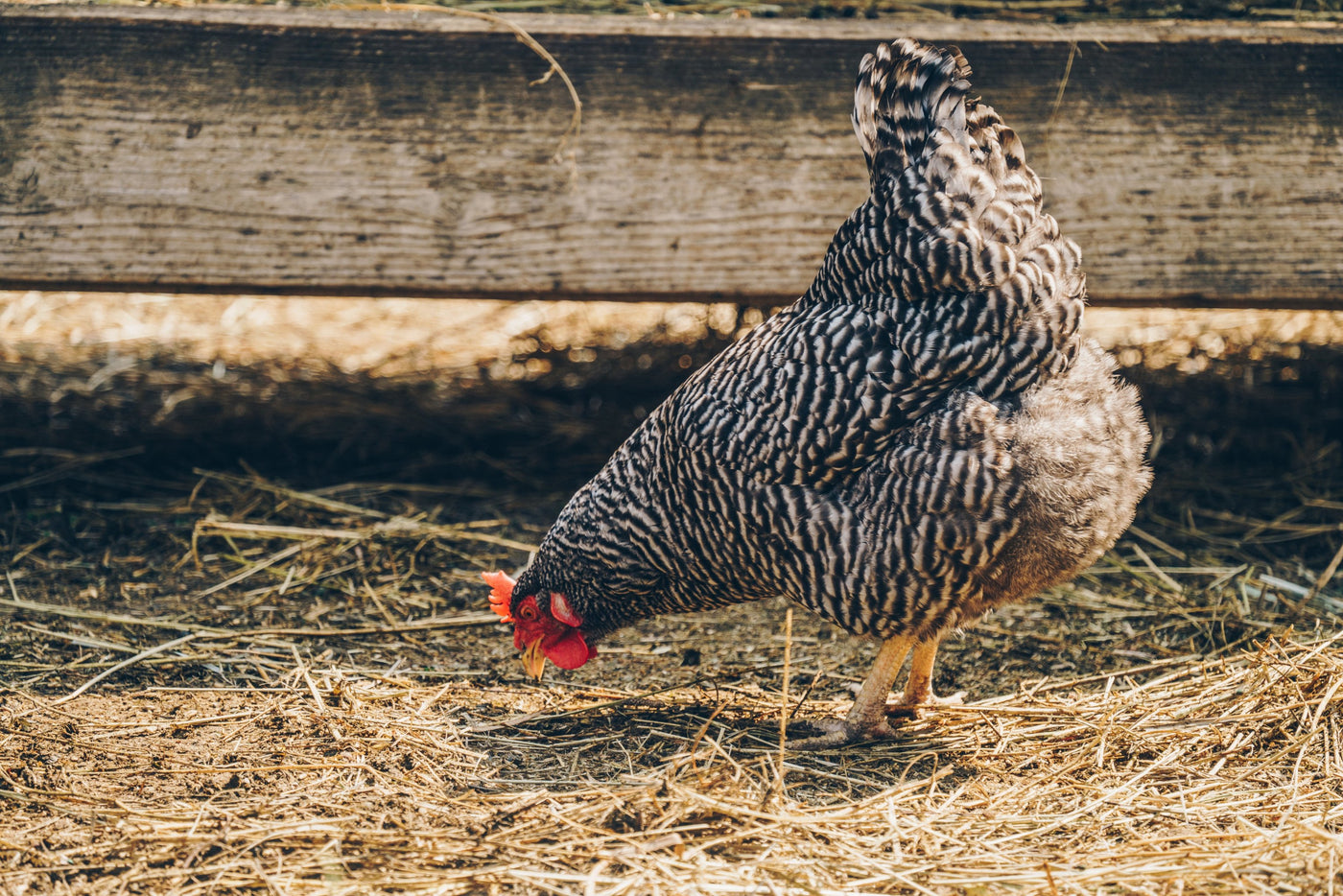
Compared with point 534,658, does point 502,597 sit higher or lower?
higher

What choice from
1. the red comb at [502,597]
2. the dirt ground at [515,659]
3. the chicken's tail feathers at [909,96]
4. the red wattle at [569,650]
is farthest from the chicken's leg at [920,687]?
the chicken's tail feathers at [909,96]

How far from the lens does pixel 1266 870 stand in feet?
5.57

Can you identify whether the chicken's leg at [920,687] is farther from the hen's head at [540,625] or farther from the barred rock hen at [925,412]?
the hen's head at [540,625]

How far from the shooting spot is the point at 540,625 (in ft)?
8.48

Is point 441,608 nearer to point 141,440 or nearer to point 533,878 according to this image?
point 533,878

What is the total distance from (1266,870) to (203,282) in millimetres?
3103

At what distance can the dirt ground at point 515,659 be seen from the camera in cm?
181

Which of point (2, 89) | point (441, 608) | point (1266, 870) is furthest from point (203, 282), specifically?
point (1266, 870)

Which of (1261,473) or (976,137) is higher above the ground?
(976,137)

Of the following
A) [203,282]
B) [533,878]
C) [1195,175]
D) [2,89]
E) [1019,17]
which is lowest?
[533,878]

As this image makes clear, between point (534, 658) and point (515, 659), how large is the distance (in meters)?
0.30

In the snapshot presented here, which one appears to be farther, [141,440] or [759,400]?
[141,440]

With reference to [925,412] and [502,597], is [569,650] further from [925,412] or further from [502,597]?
[925,412]

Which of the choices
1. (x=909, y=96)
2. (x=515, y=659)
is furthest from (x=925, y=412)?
(x=515, y=659)
